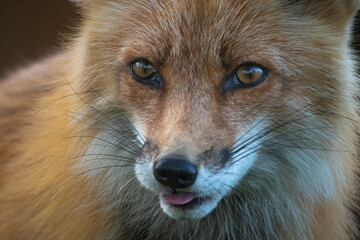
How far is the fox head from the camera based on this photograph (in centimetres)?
247

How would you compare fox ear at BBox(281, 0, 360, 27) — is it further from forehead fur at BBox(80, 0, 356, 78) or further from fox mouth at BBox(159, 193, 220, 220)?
fox mouth at BBox(159, 193, 220, 220)

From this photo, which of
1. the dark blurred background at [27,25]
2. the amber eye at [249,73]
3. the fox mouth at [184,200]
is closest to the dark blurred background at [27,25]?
the dark blurred background at [27,25]

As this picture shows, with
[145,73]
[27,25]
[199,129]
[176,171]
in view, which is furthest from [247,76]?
[27,25]

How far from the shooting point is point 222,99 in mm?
2564

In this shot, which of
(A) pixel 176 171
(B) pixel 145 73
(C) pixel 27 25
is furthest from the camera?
(C) pixel 27 25

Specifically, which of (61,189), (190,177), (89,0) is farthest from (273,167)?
(89,0)

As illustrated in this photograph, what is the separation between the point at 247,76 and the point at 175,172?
609 mm

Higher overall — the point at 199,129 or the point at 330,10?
the point at 330,10

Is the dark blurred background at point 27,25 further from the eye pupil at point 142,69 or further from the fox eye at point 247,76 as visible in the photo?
the fox eye at point 247,76

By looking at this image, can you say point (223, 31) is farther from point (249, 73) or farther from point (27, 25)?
point (27, 25)

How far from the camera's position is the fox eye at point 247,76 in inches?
102

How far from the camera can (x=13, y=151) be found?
11.2ft

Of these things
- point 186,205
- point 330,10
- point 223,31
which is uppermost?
point 223,31

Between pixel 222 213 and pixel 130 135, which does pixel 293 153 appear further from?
pixel 130 135
